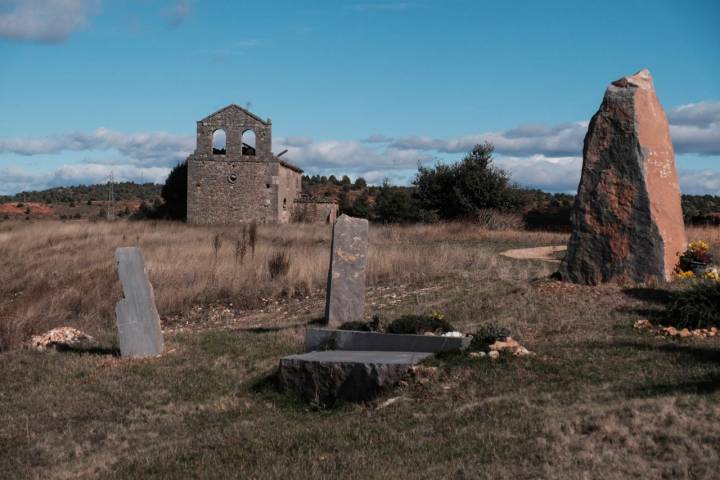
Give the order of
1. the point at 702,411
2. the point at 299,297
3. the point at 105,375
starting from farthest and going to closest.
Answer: the point at 299,297
the point at 105,375
the point at 702,411

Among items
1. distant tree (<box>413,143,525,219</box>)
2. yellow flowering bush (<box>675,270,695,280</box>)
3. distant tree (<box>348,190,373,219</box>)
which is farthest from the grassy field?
distant tree (<box>348,190,373,219</box>)

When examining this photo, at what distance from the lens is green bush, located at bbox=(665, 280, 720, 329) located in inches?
389

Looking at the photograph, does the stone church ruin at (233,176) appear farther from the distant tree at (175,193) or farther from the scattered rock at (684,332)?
the scattered rock at (684,332)

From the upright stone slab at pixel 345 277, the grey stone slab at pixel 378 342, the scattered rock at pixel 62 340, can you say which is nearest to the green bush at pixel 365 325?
the upright stone slab at pixel 345 277

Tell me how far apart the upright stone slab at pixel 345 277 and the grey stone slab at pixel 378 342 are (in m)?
2.63

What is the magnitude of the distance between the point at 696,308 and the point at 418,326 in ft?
11.8

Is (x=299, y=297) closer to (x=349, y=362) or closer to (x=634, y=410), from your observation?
(x=349, y=362)

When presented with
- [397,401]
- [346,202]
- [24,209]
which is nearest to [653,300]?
[397,401]

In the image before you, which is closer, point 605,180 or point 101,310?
point 605,180

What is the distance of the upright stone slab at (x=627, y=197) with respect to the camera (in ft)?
41.4

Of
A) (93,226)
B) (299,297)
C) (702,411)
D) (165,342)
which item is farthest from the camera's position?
(93,226)

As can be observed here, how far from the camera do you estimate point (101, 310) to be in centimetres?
1634

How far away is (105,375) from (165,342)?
2.09 metres

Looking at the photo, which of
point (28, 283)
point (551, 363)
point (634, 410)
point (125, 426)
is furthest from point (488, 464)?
point (28, 283)
